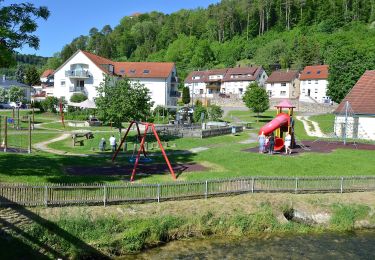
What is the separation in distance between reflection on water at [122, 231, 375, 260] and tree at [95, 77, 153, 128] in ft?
60.0

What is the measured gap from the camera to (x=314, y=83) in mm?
91125

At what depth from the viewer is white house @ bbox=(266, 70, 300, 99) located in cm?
9312

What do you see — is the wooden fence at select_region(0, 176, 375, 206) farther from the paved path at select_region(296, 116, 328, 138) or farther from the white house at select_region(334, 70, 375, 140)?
the paved path at select_region(296, 116, 328, 138)

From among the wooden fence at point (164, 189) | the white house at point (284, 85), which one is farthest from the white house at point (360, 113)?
the white house at point (284, 85)

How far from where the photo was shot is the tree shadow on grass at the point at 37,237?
54.5 ft

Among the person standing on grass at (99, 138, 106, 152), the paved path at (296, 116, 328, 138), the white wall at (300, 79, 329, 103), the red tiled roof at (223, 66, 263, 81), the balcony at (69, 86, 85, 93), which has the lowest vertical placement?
the person standing on grass at (99, 138, 106, 152)

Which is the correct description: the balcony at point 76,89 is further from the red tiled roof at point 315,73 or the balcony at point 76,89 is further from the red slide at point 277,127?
the red tiled roof at point 315,73

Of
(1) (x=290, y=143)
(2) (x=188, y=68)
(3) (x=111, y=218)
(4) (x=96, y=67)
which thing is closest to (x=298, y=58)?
(2) (x=188, y=68)

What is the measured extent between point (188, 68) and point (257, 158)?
109m

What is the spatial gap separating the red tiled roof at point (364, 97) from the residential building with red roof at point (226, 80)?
53.5 metres

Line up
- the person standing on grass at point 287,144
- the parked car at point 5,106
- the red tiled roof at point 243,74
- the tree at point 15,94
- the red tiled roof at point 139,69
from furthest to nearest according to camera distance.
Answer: the red tiled roof at point 243,74, the red tiled roof at point 139,69, the tree at point 15,94, the parked car at point 5,106, the person standing on grass at point 287,144

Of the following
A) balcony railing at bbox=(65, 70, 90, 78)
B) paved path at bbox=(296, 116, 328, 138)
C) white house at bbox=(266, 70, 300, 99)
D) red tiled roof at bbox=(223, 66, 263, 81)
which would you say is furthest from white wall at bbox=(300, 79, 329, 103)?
balcony railing at bbox=(65, 70, 90, 78)

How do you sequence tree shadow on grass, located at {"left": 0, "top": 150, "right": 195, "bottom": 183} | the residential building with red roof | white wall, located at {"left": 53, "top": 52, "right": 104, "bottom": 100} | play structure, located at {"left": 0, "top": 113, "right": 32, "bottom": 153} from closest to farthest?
tree shadow on grass, located at {"left": 0, "top": 150, "right": 195, "bottom": 183}
play structure, located at {"left": 0, "top": 113, "right": 32, "bottom": 153}
white wall, located at {"left": 53, "top": 52, "right": 104, "bottom": 100}
the residential building with red roof

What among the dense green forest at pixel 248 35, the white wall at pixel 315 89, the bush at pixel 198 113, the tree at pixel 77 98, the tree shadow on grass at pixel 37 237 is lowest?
the tree shadow on grass at pixel 37 237
